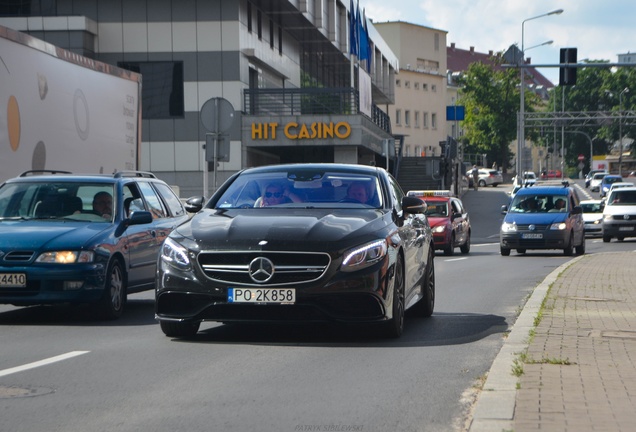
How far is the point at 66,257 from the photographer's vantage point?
40.5 feet

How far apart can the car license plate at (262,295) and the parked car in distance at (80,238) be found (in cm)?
286

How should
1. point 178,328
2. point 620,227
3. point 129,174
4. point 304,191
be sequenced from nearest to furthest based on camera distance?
point 178,328 < point 304,191 < point 129,174 < point 620,227

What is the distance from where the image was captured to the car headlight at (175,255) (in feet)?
33.3

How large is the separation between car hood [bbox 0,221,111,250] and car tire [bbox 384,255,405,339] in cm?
342

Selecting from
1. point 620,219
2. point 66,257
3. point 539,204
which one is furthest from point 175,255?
point 620,219

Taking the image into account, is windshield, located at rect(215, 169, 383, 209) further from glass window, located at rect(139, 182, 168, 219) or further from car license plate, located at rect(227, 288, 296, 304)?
glass window, located at rect(139, 182, 168, 219)

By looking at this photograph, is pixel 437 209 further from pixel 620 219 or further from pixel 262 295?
pixel 262 295

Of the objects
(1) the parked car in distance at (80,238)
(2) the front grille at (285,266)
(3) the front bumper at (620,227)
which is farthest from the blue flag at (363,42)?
(2) the front grille at (285,266)

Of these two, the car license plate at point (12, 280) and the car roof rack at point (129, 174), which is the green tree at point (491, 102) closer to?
the car roof rack at point (129, 174)

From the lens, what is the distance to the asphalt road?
6832 millimetres

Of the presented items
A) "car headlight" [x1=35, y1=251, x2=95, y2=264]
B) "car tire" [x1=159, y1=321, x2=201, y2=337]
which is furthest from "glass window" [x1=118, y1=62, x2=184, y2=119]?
"car tire" [x1=159, y1=321, x2=201, y2=337]

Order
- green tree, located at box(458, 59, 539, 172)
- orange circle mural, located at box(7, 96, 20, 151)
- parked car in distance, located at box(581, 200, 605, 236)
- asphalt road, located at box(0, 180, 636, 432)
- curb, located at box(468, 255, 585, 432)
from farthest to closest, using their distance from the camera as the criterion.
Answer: green tree, located at box(458, 59, 539, 172), parked car in distance, located at box(581, 200, 605, 236), orange circle mural, located at box(7, 96, 20, 151), asphalt road, located at box(0, 180, 636, 432), curb, located at box(468, 255, 585, 432)

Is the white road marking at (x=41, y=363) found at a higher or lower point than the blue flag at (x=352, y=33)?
lower

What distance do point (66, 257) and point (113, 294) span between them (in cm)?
81
